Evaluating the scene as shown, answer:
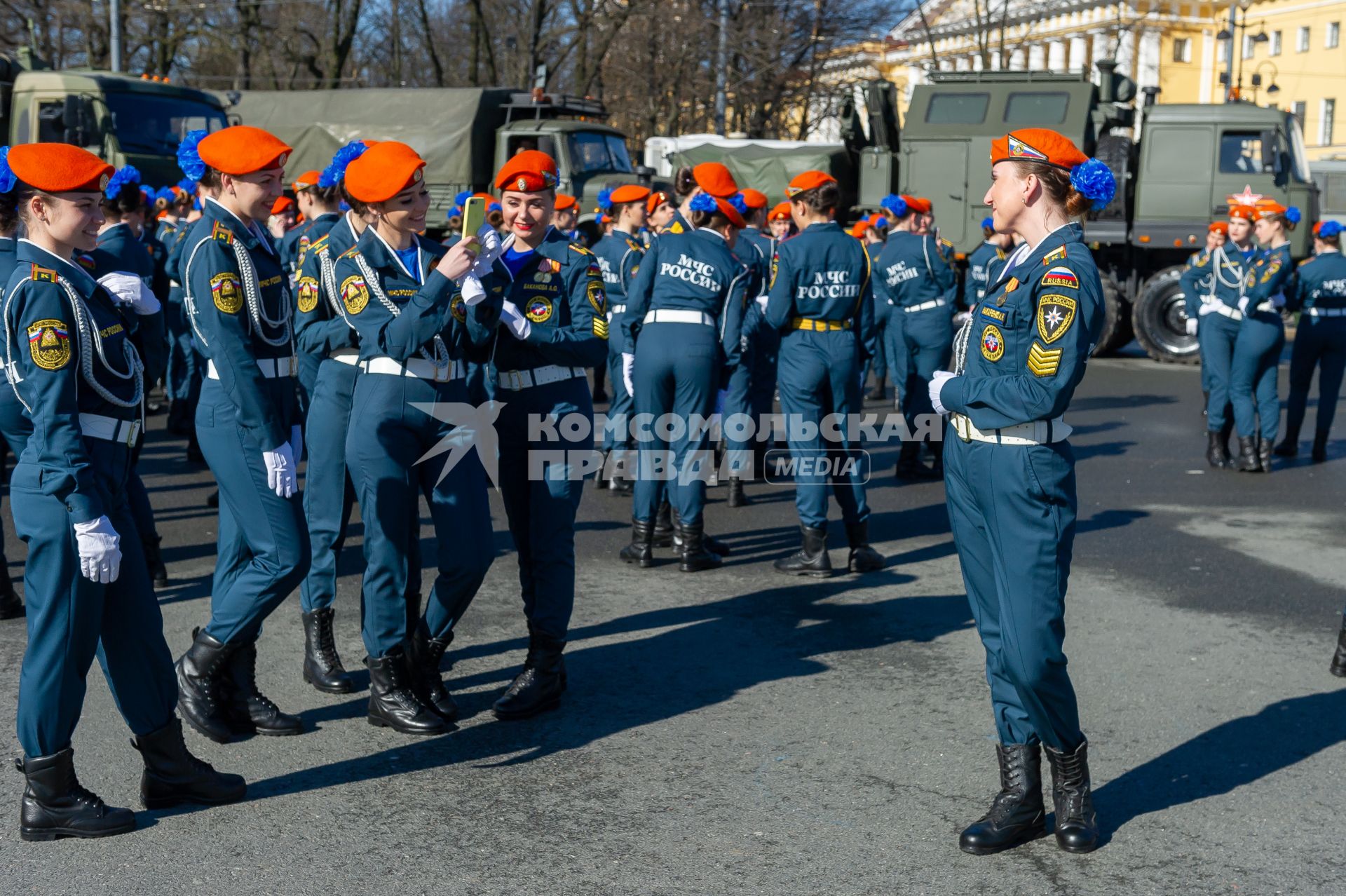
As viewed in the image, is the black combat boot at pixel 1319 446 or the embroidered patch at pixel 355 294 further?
the black combat boot at pixel 1319 446

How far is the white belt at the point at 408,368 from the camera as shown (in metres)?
4.91

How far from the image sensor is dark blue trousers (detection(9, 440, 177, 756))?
13.3ft

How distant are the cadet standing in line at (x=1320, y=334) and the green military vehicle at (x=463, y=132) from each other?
11946 millimetres

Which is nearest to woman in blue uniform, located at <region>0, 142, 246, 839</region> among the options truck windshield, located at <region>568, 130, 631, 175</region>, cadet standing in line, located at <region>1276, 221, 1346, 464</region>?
cadet standing in line, located at <region>1276, 221, 1346, 464</region>

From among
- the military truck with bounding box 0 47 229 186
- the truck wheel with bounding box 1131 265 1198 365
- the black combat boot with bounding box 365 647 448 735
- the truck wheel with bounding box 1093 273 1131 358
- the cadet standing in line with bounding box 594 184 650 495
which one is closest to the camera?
the black combat boot with bounding box 365 647 448 735

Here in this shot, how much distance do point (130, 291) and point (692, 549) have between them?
13.3 feet

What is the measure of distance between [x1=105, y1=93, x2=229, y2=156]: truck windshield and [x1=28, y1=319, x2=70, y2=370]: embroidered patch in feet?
56.9

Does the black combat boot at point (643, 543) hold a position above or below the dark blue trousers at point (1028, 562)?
below

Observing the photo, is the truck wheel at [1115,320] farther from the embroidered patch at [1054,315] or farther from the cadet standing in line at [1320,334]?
the embroidered patch at [1054,315]

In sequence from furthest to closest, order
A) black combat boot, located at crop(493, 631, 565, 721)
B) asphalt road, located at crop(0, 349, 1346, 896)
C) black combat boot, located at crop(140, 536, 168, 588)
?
black combat boot, located at crop(140, 536, 168, 588) < black combat boot, located at crop(493, 631, 565, 721) < asphalt road, located at crop(0, 349, 1346, 896)

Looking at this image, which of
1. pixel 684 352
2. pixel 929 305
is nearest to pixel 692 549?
pixel 684 352

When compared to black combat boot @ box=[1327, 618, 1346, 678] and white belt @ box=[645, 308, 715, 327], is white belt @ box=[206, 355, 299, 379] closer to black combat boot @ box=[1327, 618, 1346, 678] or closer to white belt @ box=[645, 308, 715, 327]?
white belt @ box=[645, 308, 715, 327]

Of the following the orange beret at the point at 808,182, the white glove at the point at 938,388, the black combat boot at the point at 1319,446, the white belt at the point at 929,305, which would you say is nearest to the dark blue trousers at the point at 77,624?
the white glove at the point at 938,388

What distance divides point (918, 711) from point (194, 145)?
11.4 ft
